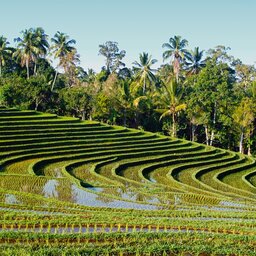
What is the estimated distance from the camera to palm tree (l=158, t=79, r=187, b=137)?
1508 inches

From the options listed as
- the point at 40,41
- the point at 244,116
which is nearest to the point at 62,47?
the point at 40,41

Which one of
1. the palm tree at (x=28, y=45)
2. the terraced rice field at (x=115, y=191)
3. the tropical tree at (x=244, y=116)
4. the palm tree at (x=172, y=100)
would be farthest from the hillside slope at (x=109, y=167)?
the palm tree at (x=28, y=45)

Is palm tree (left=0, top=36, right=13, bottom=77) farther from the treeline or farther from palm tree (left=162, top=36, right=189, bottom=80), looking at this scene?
palm tree (left=162, top=36, right=189, bottom=80)

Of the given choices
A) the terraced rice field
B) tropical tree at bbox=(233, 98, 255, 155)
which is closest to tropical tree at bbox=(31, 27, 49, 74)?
Result: the terraced rice field

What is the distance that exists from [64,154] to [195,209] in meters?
12.5

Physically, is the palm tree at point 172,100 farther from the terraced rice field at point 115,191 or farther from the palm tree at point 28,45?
the palm tree at point 28,45

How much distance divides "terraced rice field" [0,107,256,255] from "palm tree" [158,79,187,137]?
16.4 ft

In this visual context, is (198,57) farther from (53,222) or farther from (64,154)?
(53,222)

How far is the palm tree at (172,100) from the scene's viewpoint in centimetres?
3831

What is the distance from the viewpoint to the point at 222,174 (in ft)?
81.0

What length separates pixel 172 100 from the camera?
38.8 metres

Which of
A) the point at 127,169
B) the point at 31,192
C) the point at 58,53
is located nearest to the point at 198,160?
the point at 127,169

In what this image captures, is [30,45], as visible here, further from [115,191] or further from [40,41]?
[115,191]

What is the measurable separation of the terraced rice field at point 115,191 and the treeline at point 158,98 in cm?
585
